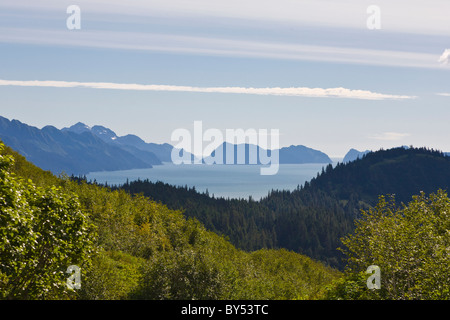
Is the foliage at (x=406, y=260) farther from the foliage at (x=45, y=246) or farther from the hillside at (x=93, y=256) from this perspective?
the foliage at (x=45, y=246)

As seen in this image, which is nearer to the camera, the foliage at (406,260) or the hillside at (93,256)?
the hillside at (93,256)

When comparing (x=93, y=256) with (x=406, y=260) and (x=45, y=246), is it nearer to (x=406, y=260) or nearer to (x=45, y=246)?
(x=45, y=246)

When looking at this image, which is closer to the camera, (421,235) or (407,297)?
(407,297)

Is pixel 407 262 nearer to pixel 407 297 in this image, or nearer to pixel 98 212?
pixel 407 297

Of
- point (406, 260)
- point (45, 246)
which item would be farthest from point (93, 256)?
point (406, 260)

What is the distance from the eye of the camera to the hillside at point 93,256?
23.1 m

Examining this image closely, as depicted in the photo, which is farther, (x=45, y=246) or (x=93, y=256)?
(x=93, y=256)

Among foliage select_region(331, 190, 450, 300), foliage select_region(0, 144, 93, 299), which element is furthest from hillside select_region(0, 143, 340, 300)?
foliage select_region(331, 190, 450, 300)

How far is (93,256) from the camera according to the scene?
38062 mm

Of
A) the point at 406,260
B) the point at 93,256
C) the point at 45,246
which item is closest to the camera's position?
the point at 45,246

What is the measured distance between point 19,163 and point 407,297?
4048 inches

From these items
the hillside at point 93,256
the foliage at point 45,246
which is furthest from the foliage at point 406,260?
the foliage at point 45,246
